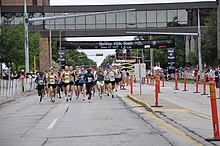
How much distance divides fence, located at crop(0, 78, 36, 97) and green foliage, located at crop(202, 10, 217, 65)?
104ft

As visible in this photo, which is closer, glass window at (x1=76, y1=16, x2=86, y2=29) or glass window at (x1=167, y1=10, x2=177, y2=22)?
glass window at (x1=76, y1=16, x2=86, y2=29)

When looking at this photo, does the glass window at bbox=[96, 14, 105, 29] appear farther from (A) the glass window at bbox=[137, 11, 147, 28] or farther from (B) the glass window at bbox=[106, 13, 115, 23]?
(A) the glass window at bbox=[137, 11, 147, 28]

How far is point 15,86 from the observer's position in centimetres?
3397

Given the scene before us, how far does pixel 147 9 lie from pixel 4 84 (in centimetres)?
3955

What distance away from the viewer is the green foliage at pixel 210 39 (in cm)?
6379

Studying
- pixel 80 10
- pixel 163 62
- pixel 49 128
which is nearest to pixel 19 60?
pixel 80 10

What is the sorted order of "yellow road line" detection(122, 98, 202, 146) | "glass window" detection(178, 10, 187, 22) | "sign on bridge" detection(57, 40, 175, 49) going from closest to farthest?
"yellow road line" detection(122, 98, 202, 146) < "sign on bridge" detection(57, 40, 175, 49) < "glass window" detection(178, 10, 187, 22)

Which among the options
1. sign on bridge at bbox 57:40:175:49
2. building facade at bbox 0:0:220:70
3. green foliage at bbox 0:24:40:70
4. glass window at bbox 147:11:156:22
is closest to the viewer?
green foliage at bbox 0:24:40:70

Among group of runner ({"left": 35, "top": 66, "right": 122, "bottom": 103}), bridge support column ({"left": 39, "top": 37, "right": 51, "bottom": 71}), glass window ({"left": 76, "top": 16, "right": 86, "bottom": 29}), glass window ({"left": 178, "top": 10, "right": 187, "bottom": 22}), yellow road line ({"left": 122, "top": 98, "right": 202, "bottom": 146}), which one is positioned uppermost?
glass window ({"left": 178, "top": 10, "right": 187, "bottom": 22})

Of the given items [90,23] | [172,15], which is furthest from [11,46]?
[172,15]

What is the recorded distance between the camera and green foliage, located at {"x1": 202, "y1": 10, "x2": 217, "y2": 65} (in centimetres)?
6379

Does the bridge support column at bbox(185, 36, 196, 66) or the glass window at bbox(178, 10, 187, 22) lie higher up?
the glass window at bbox(178, 10, 187, 22)

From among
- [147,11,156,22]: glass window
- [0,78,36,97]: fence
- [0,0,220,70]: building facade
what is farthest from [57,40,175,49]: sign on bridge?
[0,78,36,97]: fence

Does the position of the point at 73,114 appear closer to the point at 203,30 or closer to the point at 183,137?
the point at 183,137
